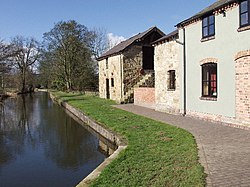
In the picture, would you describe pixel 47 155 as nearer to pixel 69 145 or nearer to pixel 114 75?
pixel 69 145

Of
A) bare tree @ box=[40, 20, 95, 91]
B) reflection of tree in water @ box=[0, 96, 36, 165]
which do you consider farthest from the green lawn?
bare tree @ box=[40, 20, 95, 91]

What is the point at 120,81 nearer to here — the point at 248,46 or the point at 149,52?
the point at 149,52

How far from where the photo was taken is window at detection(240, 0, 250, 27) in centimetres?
912

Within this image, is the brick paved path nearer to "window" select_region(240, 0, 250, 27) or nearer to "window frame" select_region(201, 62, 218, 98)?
"window frame" select_region(201, 62, 218, 98)

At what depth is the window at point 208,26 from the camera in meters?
11.0

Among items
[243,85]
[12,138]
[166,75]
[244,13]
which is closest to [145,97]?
[166,75]

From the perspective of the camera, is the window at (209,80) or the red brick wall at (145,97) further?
the red brick wall at (145,97)

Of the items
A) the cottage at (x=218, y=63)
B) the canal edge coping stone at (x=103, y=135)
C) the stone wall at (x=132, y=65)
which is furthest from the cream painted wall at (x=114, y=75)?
the cottage at (x=218, y=63)

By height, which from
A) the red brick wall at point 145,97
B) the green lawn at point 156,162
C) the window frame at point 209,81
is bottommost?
the green lawn at point 156,162

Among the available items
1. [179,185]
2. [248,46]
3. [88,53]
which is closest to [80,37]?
[88,53]

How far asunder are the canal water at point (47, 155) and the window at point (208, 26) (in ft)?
21.4

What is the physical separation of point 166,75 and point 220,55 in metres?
4.68

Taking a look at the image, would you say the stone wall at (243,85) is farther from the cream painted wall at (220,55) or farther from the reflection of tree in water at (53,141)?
the reflection of tree in water at (53,141)

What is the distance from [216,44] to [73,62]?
31667 mm
